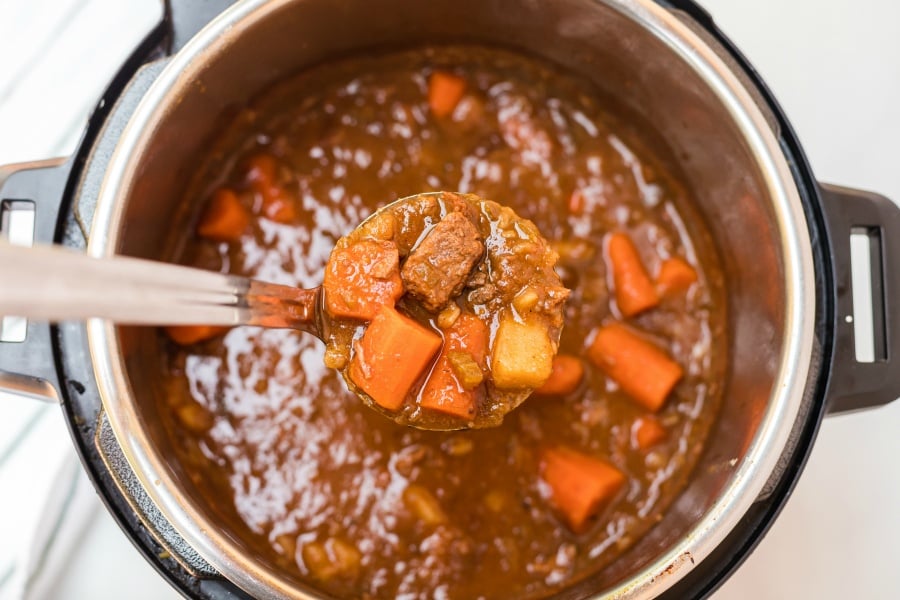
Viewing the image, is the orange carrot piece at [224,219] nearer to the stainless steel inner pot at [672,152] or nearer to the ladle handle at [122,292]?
the stainless steel inner pot at [672,152]

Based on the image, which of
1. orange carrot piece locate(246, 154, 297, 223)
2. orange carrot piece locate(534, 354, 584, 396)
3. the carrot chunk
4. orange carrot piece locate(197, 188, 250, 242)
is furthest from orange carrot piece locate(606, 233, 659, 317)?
orange carrot piece locate(197, 188, 250, 242)

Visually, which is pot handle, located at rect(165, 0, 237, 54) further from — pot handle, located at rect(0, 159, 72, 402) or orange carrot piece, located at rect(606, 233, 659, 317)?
orange carrot piece, located at rect(606, 233, 659, 317)

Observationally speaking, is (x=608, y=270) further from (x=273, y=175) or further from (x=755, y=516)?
(x=273, y=175)

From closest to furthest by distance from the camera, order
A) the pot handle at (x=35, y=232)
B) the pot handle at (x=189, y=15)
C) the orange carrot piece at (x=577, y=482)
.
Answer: the pot handle at (x=35, y=232) < the pot handle at (x=189, y=15) < the orange carrot piece at (x=577, y=482)

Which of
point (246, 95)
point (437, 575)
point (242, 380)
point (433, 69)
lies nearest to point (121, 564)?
point (242, 380)

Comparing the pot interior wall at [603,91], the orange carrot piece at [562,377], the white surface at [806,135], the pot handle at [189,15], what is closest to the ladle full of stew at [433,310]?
the orange carrot piece at [562,377]

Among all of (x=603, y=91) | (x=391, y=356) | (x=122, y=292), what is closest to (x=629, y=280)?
(x=603, y=91)
